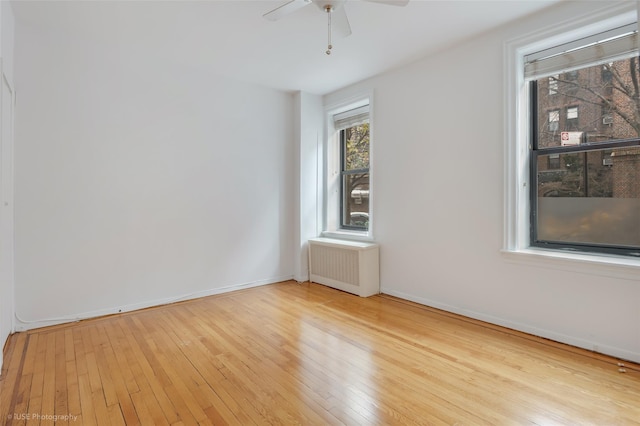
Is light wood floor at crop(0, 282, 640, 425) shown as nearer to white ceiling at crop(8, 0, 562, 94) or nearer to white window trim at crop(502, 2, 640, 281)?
white window trim at crop(502, 2, 640, 281)

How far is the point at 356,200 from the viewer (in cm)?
482

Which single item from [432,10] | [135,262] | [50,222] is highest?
[432,10]

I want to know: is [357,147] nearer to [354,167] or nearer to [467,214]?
[354,167]

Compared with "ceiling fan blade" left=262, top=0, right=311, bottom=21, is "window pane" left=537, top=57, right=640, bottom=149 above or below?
below

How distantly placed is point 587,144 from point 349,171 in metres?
2.80

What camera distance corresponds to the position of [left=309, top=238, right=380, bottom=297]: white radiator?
4055mm

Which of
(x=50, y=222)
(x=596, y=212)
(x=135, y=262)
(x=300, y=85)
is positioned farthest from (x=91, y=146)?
(x=596, y=212)

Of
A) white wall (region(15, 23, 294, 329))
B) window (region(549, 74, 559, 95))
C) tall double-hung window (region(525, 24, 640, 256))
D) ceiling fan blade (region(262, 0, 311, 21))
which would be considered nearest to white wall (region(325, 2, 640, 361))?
tall double-hung window (region(525, 24, 640, 256))

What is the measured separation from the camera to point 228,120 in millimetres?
4254

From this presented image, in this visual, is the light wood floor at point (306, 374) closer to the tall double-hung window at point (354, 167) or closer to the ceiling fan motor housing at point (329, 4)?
the tall double-hung window at point (354, 167)

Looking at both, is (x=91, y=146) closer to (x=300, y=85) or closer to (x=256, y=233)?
(x=256, y=233)

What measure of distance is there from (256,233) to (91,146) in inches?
83.8

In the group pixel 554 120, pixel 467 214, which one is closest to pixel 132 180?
pixel 467 214

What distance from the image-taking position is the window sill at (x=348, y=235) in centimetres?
441
